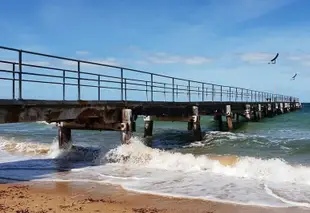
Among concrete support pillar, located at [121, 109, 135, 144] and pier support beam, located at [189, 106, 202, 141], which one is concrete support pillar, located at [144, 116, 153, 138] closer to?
pier support beam, located at [189, 106, 202, 141]


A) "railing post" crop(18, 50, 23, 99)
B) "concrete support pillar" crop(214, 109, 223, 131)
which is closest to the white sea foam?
"railing post" crop(18, 50, 23, 99)

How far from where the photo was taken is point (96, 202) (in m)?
8.68

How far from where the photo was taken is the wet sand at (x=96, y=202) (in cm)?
813

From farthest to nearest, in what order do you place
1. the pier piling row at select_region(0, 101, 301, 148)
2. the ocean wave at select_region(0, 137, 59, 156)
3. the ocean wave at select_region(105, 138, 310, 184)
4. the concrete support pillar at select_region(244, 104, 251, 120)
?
the concrete support pillar at select_region(244, 104, 251, 120) → the ocean wave at select_region(0, 137, 59, 156) → the ocean wave at select_region(105, 138, 310, 184) → the pier piling row at select_region(0, 101, 301, 148)

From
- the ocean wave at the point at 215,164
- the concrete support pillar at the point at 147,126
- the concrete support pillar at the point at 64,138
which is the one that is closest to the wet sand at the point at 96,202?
the ocean wave at the point at 215,164

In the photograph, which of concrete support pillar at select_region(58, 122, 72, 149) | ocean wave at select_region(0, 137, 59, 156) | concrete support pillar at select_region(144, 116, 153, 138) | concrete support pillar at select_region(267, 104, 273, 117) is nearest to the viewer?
concrete support pillar at select_region(58, 122, 72, 149)

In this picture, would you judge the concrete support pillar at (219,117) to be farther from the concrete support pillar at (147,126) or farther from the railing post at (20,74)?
the railing post at (20,74)

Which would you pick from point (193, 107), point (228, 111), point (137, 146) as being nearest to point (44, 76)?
point (137, 146)

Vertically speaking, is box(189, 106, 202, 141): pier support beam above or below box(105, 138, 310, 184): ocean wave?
above

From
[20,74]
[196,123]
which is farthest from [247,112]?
[20,74]

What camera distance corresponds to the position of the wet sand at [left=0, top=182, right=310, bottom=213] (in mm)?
8133

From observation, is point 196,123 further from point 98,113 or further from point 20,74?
point 20,74

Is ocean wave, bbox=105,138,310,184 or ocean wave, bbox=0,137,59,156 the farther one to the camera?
ocean wave, bbox=0,137,59,156

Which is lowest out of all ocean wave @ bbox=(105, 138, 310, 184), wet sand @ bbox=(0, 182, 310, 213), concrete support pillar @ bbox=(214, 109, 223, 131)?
wet sand @ bbox=(0, 182, 310, 213)
